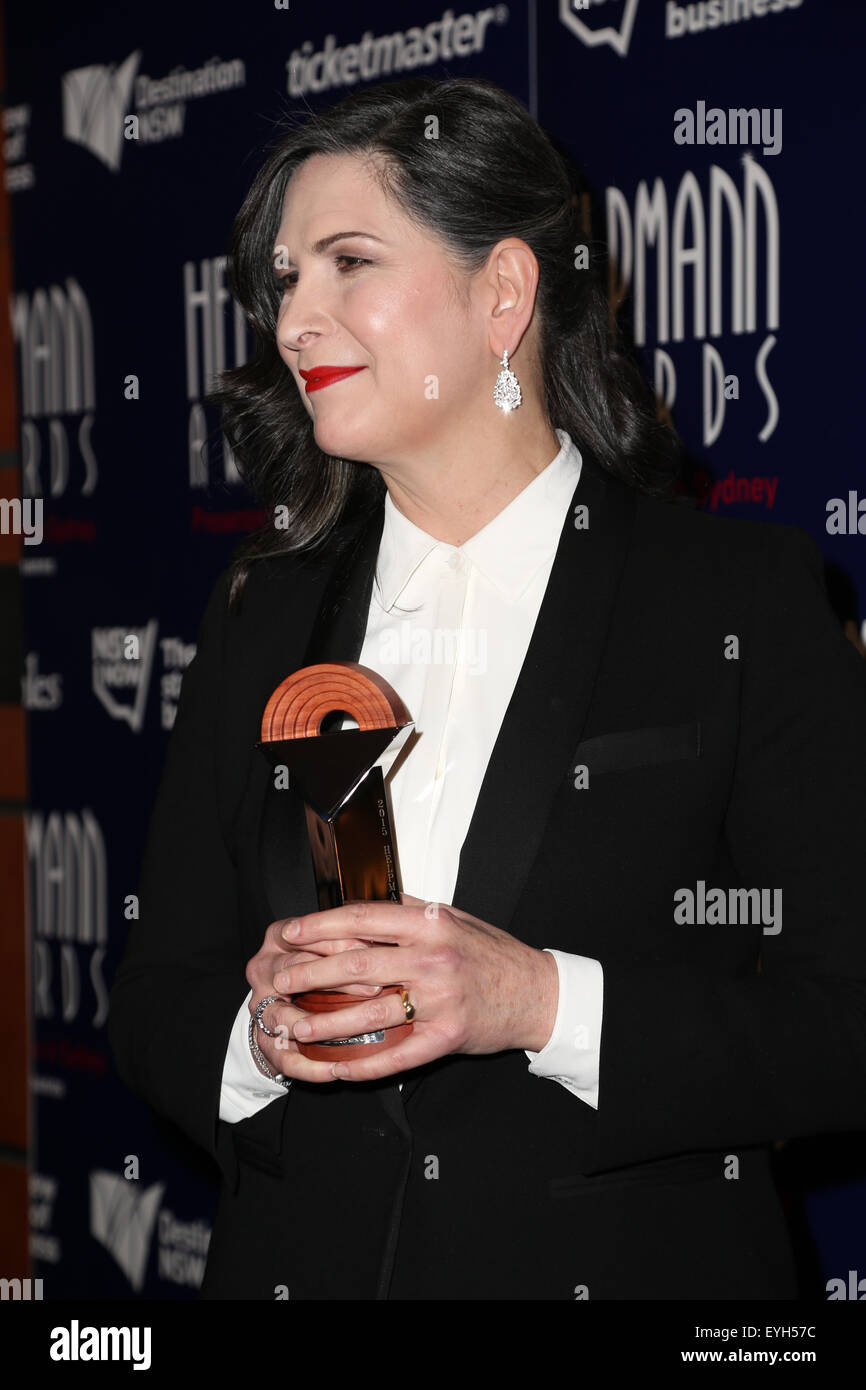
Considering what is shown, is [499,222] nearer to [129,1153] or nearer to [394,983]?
[394,983]

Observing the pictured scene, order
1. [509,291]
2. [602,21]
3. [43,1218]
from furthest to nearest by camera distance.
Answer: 1. [43,1218]
2. [602,21]
3. [509,291]

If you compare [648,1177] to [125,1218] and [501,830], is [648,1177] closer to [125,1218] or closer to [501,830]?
[501,830]

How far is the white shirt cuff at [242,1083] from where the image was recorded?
149 cm

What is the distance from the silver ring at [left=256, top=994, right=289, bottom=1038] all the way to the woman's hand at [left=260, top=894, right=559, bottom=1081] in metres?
0.03

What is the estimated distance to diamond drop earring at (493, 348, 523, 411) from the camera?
1653 mm

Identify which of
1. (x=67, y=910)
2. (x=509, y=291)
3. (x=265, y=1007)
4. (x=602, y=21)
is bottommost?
(x=67, y=910)

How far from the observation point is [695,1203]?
1.47 meters

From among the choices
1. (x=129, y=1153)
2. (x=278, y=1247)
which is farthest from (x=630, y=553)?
(x=129, y=1153)

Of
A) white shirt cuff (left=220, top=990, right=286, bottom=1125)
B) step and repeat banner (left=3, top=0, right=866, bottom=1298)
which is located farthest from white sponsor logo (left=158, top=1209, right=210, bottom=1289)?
white shirt cuff (left=220, top=990, right=286, bottom=1125)

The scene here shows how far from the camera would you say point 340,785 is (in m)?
1.27

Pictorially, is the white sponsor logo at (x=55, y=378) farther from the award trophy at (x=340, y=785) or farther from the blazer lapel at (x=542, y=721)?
the award trophy at (x=340, y=785)

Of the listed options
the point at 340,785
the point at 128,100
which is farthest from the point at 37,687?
the point at 340,785

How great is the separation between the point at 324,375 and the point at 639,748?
21.0 inches

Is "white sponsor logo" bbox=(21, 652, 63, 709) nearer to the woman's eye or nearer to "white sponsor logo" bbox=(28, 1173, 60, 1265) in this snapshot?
"white sponsor logo" bbox=(28, 1173, 60, 1265)
